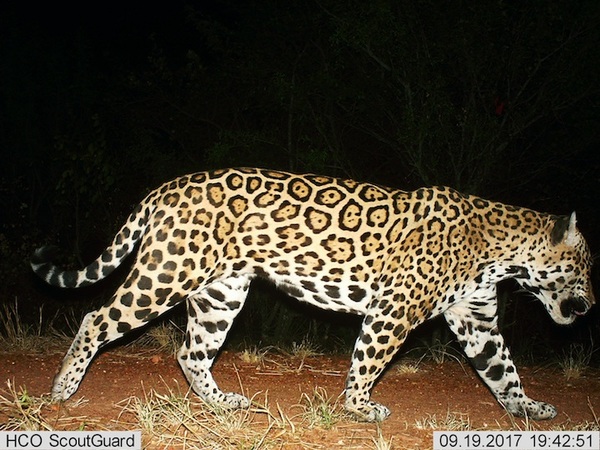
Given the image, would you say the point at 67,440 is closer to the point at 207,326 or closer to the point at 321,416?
the point at 321,416

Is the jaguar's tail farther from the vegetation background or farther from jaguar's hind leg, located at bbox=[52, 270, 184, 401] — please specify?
the vegetation background

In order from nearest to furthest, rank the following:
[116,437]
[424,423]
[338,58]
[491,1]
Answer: [116,437] → [424,423] → [491,1] → [338,58]

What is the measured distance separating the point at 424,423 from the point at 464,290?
1.06 metres

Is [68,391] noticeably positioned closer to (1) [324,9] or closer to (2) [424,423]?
(2) [424,423]

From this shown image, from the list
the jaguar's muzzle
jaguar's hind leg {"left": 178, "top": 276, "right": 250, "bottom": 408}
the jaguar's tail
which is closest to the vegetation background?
the jaguar's muzzle

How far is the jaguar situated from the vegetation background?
10.3 feet

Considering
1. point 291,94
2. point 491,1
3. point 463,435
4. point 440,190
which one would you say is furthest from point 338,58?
point 463,435

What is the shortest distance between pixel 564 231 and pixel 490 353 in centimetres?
110

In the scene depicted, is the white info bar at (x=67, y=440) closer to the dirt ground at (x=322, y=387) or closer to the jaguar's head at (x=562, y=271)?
the dirt ground at (x=322, y=387)

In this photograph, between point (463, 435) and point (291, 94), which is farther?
point (291, 94)

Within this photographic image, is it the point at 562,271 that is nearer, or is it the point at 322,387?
the point at 562,271

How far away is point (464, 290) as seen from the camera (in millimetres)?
5621

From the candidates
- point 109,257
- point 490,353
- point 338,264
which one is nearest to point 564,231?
point 490,353

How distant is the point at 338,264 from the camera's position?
552cm
